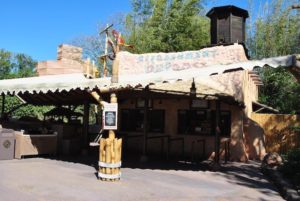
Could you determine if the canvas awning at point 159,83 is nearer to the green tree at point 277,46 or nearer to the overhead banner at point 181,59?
the overhead banner at point 181,59

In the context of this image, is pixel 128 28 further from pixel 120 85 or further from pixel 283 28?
pixel 120 85

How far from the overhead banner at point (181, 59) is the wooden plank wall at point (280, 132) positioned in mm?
3331

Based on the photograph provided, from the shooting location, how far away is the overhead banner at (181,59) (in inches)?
621

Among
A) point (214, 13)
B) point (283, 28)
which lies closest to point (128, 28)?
point (283, 28)

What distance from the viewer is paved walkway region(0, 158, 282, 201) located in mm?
8227

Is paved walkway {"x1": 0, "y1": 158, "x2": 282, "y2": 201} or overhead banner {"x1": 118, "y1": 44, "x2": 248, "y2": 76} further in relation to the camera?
overhead banner {"x1": 118, "y1": 44, "x2": 248, "y2": 76}

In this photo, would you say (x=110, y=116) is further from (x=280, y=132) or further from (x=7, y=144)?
(x=280, y=132)

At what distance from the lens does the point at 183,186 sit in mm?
9703

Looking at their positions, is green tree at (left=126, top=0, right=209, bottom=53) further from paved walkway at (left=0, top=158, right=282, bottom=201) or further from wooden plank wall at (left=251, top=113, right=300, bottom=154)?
paved walkway at (left=0, top=158, right=282, bottom=201)

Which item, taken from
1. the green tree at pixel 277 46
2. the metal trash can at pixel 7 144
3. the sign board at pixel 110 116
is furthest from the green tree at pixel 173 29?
the sign board at pixel 110 116

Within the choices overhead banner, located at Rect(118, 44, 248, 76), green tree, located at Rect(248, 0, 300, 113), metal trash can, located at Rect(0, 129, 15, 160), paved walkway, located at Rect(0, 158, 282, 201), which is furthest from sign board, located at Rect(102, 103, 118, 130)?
green tree, located at Rect(248, 0, 300, 113)

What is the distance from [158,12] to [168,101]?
17886 mm

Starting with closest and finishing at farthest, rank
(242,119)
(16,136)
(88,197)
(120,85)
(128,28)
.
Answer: (88,197) < (120,85) < (16,136) < (242,119) < (128,28)

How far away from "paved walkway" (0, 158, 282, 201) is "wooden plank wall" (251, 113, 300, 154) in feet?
16.9
